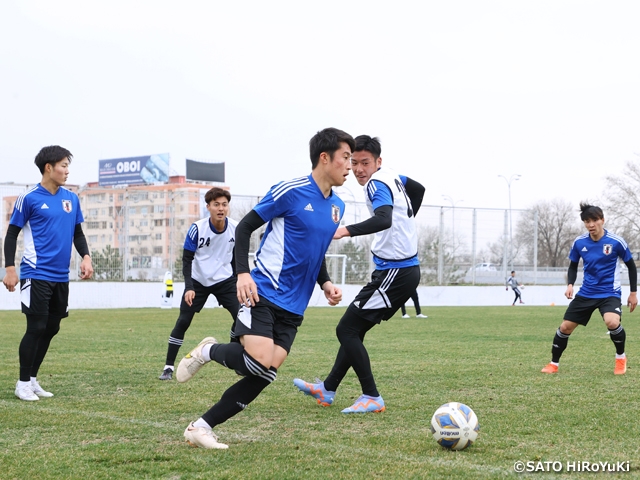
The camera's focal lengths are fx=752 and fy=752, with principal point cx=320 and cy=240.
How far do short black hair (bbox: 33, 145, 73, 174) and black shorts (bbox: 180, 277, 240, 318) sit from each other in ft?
7.17

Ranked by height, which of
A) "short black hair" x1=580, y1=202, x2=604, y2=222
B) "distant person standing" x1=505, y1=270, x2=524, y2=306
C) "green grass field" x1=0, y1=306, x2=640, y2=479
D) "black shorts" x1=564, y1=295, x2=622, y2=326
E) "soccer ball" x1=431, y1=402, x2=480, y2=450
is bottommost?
"distant person standing" x1=505, y1=270, x2=524, y2=306

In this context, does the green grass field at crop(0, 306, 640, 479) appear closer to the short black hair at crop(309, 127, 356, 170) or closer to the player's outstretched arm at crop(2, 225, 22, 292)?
the player's outstretched arm at crop(2, 225, 22, 292)

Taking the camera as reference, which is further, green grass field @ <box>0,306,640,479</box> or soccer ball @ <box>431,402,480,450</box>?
soccer ball @ <box>431,402,480,450</box>

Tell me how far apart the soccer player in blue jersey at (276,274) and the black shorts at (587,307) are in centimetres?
504

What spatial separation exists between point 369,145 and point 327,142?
5.35 ft

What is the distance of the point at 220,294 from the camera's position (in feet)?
28.3

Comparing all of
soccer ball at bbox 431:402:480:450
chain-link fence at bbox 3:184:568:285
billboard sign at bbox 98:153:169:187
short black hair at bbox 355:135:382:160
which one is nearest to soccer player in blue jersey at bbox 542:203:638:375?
short black hair at bbox 355:135:382:160

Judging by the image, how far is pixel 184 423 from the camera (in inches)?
223

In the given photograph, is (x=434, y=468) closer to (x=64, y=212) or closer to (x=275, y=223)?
(x=275, y=223)

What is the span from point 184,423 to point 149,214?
26.9 meters

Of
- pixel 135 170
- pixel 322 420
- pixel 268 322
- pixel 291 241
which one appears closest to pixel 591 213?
pixel 322 420

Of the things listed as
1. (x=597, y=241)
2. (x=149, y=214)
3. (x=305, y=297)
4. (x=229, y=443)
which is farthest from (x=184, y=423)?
(x=149, y=214)

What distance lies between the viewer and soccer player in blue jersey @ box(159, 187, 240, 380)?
27.9ft

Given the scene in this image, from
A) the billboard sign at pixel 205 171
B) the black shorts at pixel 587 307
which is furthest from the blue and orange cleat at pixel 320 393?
the billboard sign at pixel 205 171
